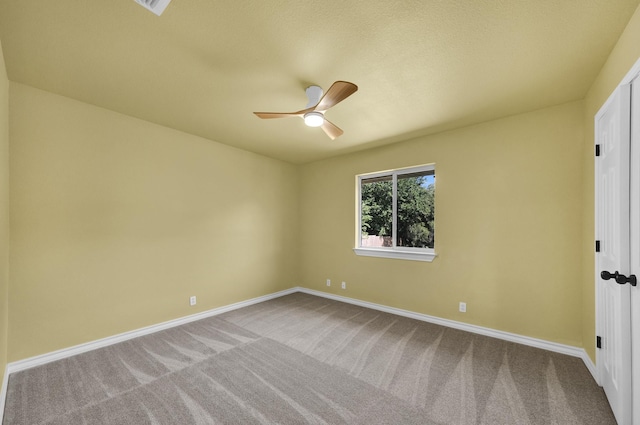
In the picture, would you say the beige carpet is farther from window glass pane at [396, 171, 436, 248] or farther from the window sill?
window glass pane at [396, 171, 436, 248]

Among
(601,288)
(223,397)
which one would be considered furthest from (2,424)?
(601,288)

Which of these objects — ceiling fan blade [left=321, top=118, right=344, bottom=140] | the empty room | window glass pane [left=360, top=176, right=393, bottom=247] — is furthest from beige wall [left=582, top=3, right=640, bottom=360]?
window glass pane [left=360, top=176, right=393, bottom=247]

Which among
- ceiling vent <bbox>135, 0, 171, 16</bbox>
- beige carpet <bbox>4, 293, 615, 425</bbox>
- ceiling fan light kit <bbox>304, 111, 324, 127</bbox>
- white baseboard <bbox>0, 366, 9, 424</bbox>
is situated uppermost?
ceiling vent <bbox>135, 0, 171, 16</bbox>

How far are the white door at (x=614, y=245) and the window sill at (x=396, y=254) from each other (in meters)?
1.65

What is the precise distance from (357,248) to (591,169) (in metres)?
2.87

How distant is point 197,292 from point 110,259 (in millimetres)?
1135

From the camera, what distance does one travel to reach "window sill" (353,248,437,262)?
358 centimetres

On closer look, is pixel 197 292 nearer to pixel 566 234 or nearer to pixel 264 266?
pixel 264 266

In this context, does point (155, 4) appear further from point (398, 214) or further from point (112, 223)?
point (398, 214)

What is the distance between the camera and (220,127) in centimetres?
334

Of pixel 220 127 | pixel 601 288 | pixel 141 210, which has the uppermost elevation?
pixel 220 127

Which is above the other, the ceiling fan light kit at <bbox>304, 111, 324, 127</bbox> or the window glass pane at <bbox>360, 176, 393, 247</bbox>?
the ceiling fan light kit at <bbox>304, 111, 324, 127</bbox>

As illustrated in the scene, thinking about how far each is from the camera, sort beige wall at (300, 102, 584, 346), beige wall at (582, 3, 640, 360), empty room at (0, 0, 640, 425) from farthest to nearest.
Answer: beige wall at (300, 102, 584, 346) < beige wall at (582, 3, 640, 360) < empty room at (0, 0, 640, 425)

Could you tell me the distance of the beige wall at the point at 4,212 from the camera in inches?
78.7
